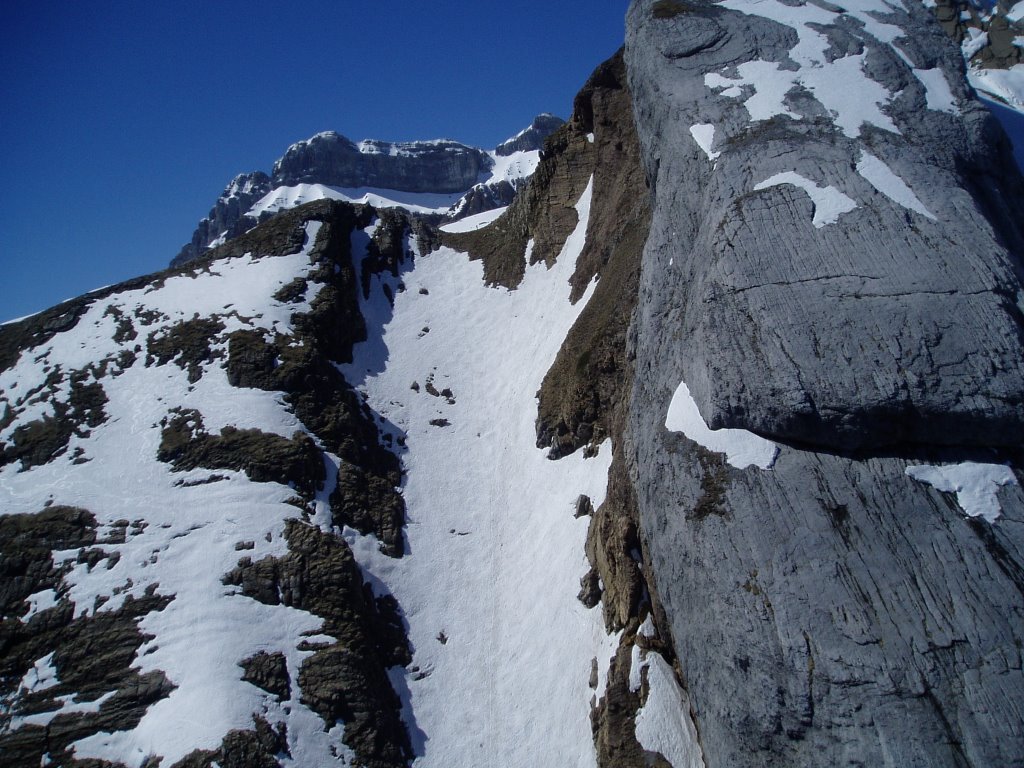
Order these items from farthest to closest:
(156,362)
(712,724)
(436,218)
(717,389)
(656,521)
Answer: (436,218), (156,362), (656,521), (717,389), (712,724)

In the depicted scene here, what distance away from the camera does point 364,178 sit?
162 m

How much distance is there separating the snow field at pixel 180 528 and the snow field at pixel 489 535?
13.8 feet

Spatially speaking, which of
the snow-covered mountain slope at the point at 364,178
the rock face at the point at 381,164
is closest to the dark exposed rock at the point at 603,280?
the snow-covered mountain slope at the point at 364,178

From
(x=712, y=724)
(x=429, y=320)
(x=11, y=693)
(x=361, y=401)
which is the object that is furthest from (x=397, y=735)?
(x=429, y=320)

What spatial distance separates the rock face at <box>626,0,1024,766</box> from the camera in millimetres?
11453

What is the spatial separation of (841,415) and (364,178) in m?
165

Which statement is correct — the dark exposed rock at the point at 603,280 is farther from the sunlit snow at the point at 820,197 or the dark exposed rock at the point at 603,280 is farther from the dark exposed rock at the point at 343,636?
the dark exposed rock at the point at 343,636

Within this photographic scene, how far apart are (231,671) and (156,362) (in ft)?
66.9

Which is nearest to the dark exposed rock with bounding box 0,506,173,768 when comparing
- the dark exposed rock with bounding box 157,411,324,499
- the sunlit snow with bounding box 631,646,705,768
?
the dark exposed rock with bounding box 157,411,324,499

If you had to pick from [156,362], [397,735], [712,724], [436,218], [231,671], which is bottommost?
[712,724]

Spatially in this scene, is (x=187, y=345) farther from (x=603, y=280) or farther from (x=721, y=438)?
(x=721, y=438)

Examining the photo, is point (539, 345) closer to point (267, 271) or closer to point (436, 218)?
point (267, 271)

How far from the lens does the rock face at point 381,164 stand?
159 metres

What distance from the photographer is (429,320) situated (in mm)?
41344
